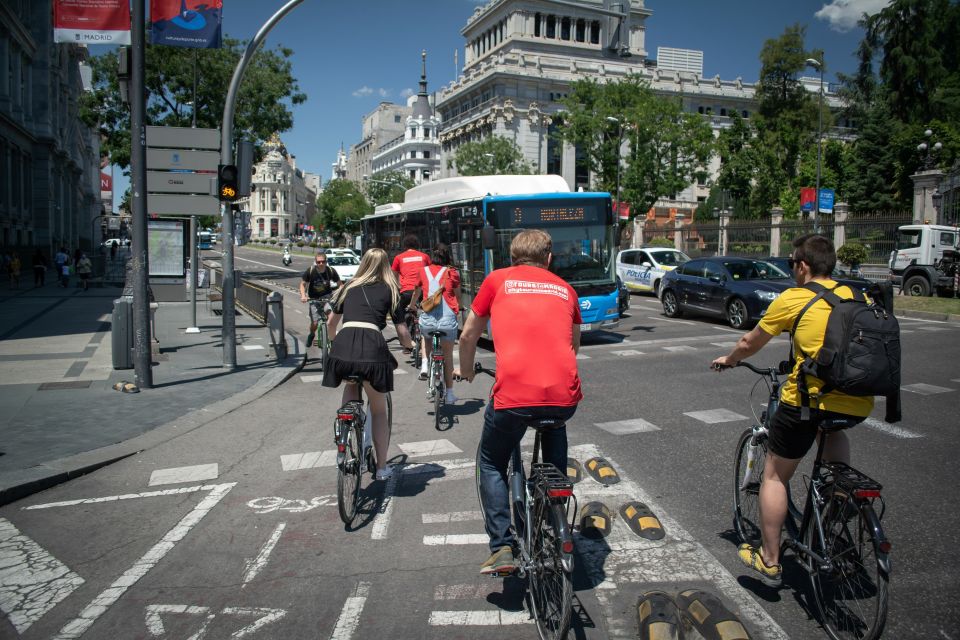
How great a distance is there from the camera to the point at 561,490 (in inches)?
133

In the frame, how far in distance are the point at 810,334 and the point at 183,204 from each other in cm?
1004

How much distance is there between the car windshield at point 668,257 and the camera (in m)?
→ 26.9

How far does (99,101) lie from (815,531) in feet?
129

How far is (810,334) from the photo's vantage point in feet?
11.9

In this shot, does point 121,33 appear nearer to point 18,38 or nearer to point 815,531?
point 815,531

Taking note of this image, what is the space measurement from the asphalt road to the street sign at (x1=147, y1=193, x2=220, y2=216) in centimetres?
421

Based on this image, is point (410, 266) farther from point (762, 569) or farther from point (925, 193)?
point (925, 193)

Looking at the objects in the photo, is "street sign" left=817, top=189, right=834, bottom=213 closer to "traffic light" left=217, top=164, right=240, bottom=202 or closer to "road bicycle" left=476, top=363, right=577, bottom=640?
"traffic light" left=217, top=164, right=240, bottom=202

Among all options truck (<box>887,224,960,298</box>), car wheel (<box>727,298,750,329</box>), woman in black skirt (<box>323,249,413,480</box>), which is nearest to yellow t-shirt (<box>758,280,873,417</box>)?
woman in black skirt (<box>323,249,413,480</box>)

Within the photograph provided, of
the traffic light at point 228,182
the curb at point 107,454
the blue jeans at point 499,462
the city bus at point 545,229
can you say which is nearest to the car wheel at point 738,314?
the city bus at point 545,229

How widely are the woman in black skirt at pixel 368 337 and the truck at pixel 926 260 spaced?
72.7 feet

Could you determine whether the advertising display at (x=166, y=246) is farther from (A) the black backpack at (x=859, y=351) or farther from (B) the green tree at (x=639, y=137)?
(B) the green tree at (x=639, y=137)

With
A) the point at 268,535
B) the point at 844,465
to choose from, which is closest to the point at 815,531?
the point at 844,465

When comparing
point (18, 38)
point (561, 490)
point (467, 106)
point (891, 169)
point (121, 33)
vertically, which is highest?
point (467, 106)
